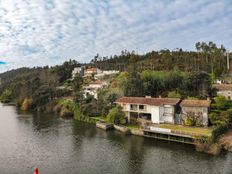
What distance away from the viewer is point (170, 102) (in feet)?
142

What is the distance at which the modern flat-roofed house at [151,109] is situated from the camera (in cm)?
4325

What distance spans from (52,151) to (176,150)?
16583 mm

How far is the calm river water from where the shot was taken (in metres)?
27.1

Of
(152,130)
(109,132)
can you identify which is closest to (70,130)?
(109,132)

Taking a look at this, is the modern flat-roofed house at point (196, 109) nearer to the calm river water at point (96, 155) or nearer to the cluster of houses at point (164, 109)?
the cluster of houses at point (164, 109)

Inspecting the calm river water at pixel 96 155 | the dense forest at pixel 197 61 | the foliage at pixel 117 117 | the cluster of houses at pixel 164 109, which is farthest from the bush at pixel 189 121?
the dense forest at pixel 197 61

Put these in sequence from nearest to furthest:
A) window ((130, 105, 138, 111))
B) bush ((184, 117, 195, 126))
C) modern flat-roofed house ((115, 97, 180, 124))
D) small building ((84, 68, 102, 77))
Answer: bush ((184, 117, 195, 126))
modern flat-roofed house ((115, 97, 180, 124))
window ((130, 105, 138, 111))
small building ((84, 68, 102, 77))

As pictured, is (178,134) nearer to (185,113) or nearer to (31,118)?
(185,113)

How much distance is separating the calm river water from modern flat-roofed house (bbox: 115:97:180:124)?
20.9 feet

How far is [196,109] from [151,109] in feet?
25.4

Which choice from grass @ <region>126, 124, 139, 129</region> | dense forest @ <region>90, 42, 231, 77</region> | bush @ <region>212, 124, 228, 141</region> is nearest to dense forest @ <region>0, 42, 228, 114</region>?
dense forest @ <region>90, 42, 231, 77</region>

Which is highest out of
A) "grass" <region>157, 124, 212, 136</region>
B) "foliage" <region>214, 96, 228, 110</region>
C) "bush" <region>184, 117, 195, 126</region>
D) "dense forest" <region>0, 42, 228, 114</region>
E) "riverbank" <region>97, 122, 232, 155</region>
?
"dense forest" <region>0, 42, 228, 114</region>

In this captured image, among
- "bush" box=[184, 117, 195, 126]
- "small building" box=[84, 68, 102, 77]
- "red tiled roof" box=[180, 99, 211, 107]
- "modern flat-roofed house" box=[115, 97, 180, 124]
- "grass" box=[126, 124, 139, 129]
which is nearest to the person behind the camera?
"red tiled roof" box=[180, 99, 211, 107]

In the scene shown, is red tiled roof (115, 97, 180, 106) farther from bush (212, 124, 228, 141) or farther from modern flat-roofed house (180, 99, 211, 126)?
bush (212, 124, 228, 141)
